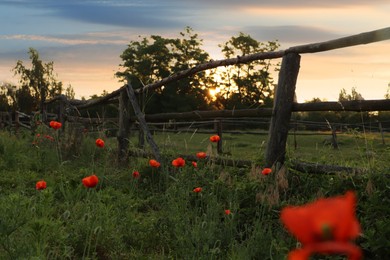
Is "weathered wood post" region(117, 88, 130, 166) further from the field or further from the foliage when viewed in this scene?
the foliage

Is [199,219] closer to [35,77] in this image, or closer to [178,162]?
[178,162]

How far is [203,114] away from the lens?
20.0ft

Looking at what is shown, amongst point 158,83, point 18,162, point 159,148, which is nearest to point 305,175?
point 159,148

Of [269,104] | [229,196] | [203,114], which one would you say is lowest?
[269,104]

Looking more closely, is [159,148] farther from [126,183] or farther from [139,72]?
[139,72]

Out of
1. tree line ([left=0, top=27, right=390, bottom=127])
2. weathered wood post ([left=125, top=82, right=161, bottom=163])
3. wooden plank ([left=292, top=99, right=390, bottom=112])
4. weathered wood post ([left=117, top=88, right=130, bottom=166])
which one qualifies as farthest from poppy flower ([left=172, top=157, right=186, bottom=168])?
tree line ([left=0, top=27, right=390, bottom=127])

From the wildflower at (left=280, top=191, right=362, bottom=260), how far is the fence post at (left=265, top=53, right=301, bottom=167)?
4141 millimetres

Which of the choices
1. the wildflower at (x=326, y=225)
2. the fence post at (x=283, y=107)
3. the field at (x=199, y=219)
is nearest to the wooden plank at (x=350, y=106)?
the fence post at (x=283, y=107)

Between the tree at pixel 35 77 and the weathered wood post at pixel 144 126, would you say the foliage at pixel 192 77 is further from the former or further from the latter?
the weathered wood post at pixel 144 126

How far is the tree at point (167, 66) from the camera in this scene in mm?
41434

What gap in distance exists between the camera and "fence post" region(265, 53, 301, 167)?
4.67 m

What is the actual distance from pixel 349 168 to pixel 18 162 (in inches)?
215

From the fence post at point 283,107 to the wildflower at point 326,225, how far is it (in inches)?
163

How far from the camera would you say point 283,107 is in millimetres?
4676
